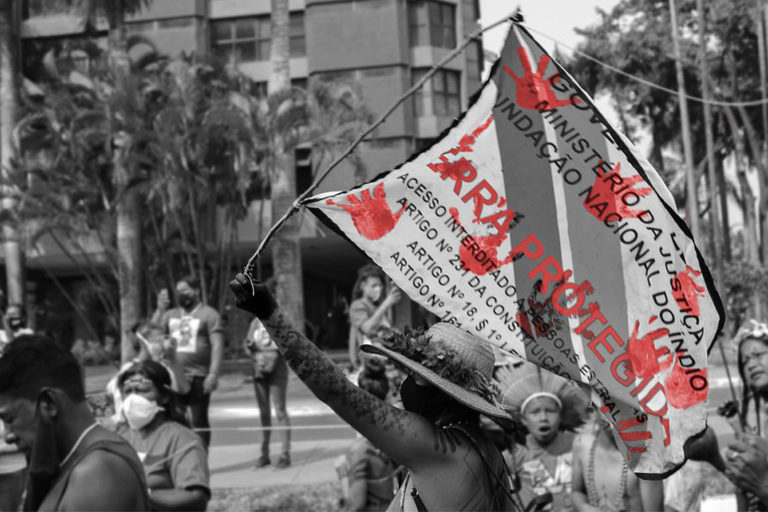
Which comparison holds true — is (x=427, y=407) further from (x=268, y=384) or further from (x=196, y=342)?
(x=268, y=384)

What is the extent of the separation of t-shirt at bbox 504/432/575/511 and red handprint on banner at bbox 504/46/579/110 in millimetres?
2574

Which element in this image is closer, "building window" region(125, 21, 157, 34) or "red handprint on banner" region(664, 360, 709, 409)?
"red handprint on banner" region(664, 360, 709, 409)

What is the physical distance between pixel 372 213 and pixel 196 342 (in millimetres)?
5871

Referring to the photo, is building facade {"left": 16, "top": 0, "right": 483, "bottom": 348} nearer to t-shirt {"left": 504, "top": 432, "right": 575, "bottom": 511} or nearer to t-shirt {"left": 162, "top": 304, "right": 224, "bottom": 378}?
t-shirt {"left": 162, "top": 304, "right": 224, "bottom": 378}

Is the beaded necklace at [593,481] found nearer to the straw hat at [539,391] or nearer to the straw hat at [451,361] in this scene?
the straw hat at [539,391]

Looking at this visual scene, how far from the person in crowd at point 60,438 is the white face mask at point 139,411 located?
6.15ft

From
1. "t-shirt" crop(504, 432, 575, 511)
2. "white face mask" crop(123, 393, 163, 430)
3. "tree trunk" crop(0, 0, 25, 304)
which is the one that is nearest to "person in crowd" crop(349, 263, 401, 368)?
"t-shirt" crop(504, 432, 575, 511)

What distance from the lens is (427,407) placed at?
2904mm

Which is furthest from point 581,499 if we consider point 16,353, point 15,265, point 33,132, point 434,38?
point 434,38

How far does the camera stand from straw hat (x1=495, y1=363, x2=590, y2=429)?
5.89 metres

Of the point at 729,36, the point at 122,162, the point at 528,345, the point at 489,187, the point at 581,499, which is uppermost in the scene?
the point at 729,36

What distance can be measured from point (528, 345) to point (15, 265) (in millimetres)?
24729

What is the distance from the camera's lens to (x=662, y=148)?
32.1 metres

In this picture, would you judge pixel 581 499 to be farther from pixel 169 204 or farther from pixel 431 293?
pixel 169 204
